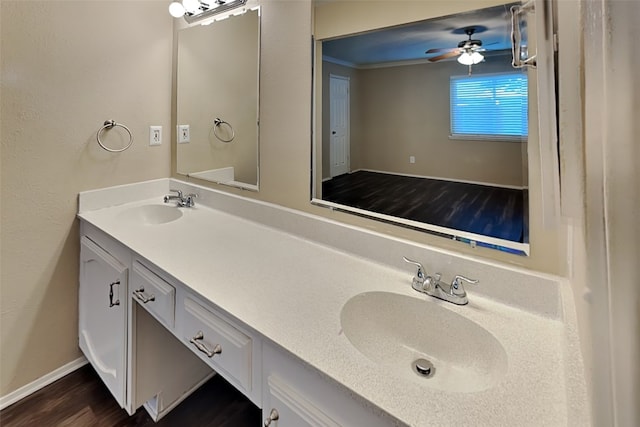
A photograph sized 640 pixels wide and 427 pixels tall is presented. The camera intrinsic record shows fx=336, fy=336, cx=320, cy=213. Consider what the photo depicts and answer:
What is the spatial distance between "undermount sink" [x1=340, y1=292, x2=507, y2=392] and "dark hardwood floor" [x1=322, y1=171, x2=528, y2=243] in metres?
0.28

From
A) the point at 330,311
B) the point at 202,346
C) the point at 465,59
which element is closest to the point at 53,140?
the point at 202,346

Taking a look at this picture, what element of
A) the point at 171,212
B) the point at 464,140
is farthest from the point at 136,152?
the point at 464,140

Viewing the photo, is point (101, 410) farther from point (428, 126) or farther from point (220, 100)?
point (428, 126)

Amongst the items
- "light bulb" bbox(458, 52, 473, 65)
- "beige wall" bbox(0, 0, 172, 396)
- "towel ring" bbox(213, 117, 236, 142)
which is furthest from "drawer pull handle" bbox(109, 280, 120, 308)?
"light bulb" bbox(458, 52, 473, 65)

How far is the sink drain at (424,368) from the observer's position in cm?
85

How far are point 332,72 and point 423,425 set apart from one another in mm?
1151

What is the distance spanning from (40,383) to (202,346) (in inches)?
51.9

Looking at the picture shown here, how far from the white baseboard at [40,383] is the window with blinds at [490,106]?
2.11m

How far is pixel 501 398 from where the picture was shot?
60cm

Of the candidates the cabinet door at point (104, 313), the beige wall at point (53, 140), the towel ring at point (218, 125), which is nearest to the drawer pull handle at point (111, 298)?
the cabinet door at point (104, 313)

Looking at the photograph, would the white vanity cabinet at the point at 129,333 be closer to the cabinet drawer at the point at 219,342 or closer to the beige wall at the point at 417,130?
the cabinet drawer at the point at 219,342

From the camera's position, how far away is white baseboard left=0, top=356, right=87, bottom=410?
5.09 feet

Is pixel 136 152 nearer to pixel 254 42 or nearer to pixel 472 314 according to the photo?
pixel 254 42

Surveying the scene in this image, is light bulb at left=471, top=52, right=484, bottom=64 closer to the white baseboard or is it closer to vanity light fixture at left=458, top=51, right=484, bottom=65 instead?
vanity light fixture at left=458, top=51, right=484, bottom=65
